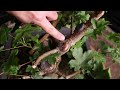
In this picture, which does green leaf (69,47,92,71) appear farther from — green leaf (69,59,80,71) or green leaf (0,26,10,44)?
green leaf (0,26,10,44)

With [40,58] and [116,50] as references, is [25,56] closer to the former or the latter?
[40,58]

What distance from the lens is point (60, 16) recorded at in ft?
3.11

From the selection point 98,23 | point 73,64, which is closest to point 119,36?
point 98,23

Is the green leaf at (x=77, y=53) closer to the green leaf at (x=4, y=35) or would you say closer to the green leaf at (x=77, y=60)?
the green leaf at (x=77, y=60)

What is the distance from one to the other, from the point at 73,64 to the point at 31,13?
0.87 feet

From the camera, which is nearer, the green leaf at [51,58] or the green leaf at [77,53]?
the green leaf at [51,58]

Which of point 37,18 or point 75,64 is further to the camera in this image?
point 75,64

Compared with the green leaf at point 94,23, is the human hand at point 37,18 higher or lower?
higher

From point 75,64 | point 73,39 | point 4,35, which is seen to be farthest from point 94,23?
point 4,35

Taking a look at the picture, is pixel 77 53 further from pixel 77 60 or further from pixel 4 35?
pixel 4 35

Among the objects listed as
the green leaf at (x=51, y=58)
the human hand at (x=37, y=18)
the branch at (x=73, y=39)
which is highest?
the human hand at (x=37, y=18)

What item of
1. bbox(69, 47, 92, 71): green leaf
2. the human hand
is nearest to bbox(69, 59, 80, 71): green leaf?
bbox(69, 47, 92, 71): green leaf

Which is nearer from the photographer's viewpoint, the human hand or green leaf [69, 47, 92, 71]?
the human hand

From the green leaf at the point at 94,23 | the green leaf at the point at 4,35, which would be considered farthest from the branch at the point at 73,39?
the green leaf at the point at 4,35
